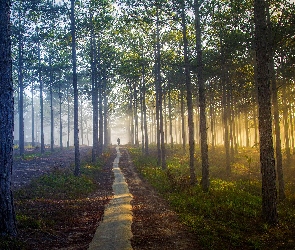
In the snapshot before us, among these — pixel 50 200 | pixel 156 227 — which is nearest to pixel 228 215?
pixel 156 227

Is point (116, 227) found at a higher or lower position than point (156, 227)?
higher

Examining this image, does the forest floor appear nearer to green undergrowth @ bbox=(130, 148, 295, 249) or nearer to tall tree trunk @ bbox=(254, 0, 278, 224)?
green undergrowth @ bbox=(130, 148, 295, 249)

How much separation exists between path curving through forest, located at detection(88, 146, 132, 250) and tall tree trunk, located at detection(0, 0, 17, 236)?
8.16ft

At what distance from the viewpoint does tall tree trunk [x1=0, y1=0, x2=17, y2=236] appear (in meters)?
7.23

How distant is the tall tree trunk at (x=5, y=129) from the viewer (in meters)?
7.23

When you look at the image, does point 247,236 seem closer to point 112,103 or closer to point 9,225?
point 9,225

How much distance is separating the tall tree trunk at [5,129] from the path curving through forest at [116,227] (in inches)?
98.0

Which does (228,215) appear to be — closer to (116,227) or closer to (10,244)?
(116,227)

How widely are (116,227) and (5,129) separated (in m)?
4.66

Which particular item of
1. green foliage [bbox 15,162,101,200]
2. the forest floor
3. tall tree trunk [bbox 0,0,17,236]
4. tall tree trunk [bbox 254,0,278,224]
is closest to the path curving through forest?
the forest floor

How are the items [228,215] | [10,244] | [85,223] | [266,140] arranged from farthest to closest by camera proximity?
1. [228,215]
2. [85,223]
3. [266,140]
4. [10,244]

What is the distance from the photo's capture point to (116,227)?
335 inches

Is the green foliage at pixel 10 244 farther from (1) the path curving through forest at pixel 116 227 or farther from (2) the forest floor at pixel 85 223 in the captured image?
(1) the path curving through forest at pixel 116 227

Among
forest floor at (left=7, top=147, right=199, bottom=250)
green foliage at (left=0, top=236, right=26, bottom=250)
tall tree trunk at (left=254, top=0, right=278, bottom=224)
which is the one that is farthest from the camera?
tall tree trunk at (left=254, top=0, right=278, bottom=224)
